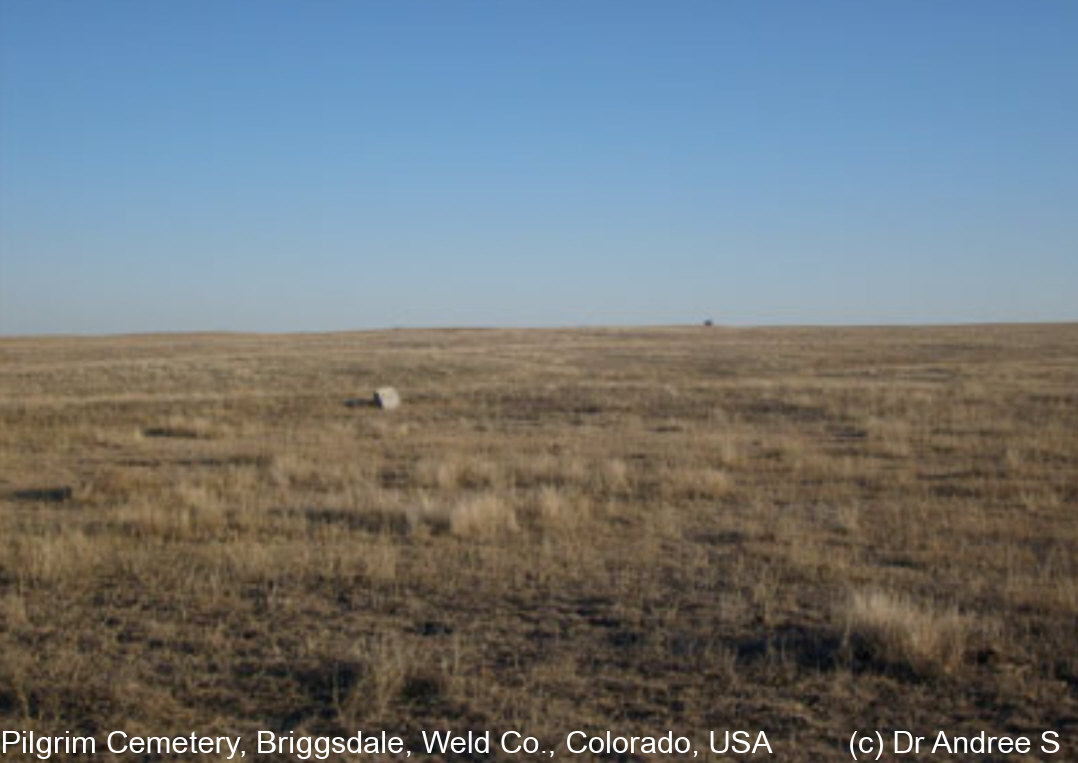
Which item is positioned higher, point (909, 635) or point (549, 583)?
point (909, 635)

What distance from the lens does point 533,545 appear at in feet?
29.9

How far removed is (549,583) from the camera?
7.67 m

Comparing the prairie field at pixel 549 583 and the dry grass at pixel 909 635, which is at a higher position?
the dry grass at pixel 909 635

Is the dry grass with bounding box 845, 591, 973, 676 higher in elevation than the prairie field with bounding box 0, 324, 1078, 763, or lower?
higher

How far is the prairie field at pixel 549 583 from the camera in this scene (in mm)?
5102

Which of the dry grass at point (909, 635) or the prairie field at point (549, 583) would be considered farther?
the dry grass at point (909, 635)

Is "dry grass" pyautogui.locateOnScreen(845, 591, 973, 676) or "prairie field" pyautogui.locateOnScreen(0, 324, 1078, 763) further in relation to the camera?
"dry grass" pyautogui.locateOnScreen(845, 591, 973, 676)

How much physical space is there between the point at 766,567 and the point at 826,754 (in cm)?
365

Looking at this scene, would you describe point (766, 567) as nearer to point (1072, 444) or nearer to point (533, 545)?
point (533, 545)

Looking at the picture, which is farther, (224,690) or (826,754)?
(224,690)

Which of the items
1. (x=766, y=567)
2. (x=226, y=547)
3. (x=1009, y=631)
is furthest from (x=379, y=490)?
(x=1009, y=631)

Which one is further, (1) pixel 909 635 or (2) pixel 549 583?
(2) pixel 549 583

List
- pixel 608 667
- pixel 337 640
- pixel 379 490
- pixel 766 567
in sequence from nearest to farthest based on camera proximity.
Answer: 1. pixel 608 667
2. pixel 337 640
3. pixel 766 567
4. pixel 379 490

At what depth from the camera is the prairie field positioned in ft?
16.7
